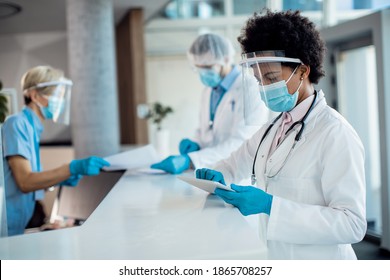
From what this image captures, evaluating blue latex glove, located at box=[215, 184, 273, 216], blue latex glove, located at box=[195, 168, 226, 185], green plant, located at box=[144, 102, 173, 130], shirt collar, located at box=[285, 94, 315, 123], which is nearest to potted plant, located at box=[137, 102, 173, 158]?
green plant, located at box=[144, 102, 173, 130]

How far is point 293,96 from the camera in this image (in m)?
1.43

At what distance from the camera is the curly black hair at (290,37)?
4.50ft

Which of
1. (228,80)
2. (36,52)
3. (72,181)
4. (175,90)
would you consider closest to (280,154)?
(228,80)

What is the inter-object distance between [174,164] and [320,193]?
3.18ft

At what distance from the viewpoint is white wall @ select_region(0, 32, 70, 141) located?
441 centimetres

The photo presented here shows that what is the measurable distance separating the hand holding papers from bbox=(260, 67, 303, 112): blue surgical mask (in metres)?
0.93

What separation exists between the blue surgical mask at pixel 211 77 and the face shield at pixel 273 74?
0.99 m

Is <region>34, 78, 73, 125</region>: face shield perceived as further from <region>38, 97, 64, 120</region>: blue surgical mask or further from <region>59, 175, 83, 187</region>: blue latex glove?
<region>59, 175, 83, 187</region>: blue latex glove

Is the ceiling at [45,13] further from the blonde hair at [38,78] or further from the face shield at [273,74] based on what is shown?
the face shield at [273,74]

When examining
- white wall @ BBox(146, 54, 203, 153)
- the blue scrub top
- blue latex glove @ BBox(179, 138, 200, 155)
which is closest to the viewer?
the blue scrub top

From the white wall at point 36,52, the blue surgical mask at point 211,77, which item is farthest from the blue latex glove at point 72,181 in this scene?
the white wall at point 36,52

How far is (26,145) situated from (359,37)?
290cm
